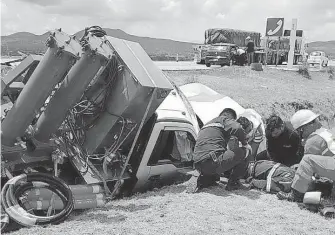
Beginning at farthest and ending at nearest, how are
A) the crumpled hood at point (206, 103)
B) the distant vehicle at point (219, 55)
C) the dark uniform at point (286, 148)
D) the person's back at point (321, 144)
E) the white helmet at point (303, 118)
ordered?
the distant vehicle at point (219, 55), the crumpled hood at point (206, 103), the dark uniform at point (286, 148), the white helmet at point (303, 118), the person's back at point (321, 144)

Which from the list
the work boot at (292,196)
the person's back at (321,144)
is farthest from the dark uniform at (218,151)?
the person's back at (321,144)

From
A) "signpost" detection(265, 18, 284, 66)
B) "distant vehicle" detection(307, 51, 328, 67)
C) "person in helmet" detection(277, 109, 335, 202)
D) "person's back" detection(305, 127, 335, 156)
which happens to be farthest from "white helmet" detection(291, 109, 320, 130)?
"distant vehicle" detection(307, 51, 328, 67)

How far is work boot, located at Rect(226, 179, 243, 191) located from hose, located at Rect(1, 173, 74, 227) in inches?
93.8

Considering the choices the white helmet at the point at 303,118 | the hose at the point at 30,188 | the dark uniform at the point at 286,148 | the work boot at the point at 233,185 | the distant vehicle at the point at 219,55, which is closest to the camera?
the hose at the point at 30,188

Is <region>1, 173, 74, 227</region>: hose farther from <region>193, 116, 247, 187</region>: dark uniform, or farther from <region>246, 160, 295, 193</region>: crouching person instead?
<region>246, 160, 295, 193</region>: crouching person

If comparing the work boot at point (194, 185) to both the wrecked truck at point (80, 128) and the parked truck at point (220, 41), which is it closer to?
the wrecked truck at point (80, 128)

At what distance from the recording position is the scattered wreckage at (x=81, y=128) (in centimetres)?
509

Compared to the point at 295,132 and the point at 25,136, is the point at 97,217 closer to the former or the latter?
the point at 25,136

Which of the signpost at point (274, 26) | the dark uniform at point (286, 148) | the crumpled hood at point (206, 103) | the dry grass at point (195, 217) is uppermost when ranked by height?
the signpost at point (274, 26)

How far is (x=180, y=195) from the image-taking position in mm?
6105

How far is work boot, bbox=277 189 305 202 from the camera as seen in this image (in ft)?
19.2

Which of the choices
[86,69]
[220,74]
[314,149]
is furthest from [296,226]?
[220,74]

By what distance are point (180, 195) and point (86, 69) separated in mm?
2132

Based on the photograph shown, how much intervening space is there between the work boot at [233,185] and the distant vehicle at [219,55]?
1951cm
